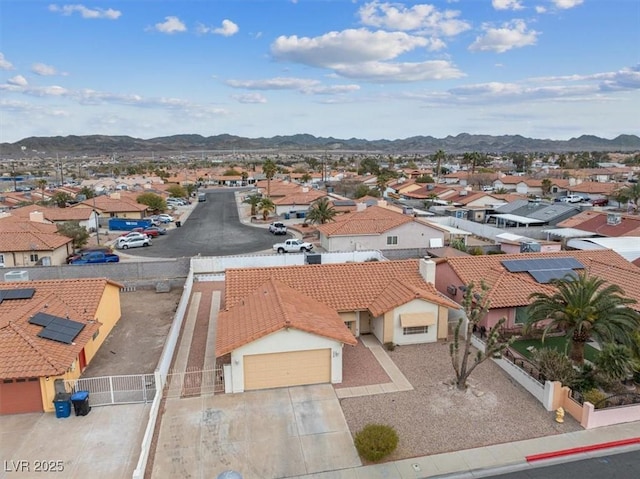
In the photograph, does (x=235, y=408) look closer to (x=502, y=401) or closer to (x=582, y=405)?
(x=502, y=401)

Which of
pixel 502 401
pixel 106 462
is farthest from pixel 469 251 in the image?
pixel 106 462

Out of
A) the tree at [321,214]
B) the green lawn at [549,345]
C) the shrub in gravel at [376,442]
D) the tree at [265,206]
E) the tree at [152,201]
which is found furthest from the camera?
the tree at [152,201]

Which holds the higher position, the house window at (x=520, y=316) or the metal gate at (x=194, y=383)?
the house window at (x=520, y=316)

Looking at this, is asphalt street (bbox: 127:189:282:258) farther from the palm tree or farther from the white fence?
the palm tree

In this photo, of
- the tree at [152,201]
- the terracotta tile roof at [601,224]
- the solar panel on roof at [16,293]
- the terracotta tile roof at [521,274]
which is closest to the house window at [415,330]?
the terracotta tile roof at [521,274]

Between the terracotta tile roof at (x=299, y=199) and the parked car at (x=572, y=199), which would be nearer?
the terracotta tile roof at (x=299, y=199)

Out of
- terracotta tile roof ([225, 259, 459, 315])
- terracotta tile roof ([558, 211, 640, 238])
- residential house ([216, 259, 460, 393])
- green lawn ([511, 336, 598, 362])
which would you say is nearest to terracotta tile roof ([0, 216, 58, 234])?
residential house ([216, 259, 460, 393])

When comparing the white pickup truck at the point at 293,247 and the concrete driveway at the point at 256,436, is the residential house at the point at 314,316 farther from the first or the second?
the white pickup truck at the point at 293,247
